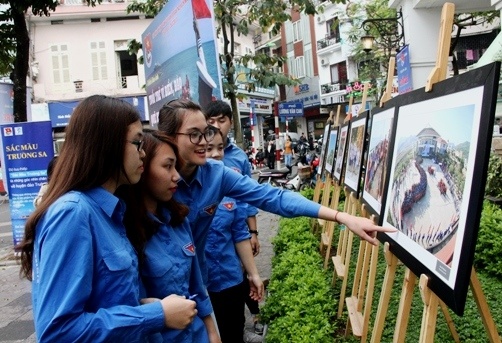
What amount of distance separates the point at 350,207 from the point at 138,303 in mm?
2471

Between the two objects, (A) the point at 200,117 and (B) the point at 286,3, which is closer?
(A) the point at 200,117

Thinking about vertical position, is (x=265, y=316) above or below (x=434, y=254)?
below

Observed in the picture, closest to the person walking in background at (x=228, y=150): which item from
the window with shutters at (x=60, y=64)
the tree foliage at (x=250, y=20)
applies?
the tree foliage at (x=250, y=20)

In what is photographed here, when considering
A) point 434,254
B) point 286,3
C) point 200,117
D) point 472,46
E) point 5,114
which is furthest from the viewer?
point 472,46

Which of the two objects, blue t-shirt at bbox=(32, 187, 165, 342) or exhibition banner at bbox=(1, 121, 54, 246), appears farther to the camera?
exhibition banner at bbox=(1, 121, 54, 246)

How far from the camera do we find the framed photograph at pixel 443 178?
4.26 ft

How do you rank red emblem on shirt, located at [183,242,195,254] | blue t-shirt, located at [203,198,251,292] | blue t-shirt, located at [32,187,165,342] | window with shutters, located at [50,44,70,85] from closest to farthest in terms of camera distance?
1. blue t-shirt, located at [32,187,165,342]
2. red emblem on shirt, located at [183,242,195,254]
3. blue t-shirt, located at [203,198,251,292]
4. window with shutters, located at [50,44,70,85]

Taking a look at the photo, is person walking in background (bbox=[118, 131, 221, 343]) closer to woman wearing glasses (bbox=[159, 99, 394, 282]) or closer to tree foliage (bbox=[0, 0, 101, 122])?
woman wearing glasses (bbox=[159, 99, 394, 282])

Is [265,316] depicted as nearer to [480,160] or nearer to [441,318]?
[441,318]

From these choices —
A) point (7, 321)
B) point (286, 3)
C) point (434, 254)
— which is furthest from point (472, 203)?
point (286, 3)

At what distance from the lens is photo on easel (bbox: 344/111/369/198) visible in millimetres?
3044

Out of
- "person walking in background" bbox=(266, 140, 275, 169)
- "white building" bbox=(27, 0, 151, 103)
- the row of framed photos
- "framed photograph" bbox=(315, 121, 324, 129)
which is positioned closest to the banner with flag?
the row of framed photos

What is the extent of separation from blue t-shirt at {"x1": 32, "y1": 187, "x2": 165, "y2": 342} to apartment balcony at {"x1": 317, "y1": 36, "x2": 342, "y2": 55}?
97.5ft

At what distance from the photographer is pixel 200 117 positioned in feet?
6.58
